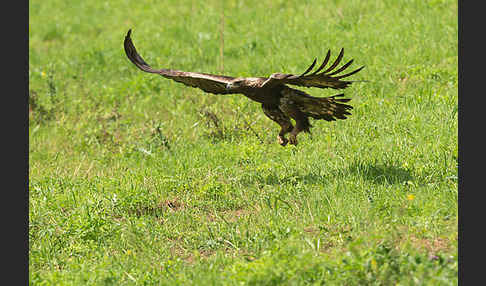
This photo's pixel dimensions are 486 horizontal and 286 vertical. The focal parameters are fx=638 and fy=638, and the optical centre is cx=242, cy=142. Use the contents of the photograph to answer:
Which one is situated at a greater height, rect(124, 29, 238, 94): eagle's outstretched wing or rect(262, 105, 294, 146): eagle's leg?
rect(124, 29, 238, 94): eagle's outstretched wing

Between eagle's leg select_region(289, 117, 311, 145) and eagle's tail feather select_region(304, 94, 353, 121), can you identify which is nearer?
eagle's tail feather select_region(304, 94, 353, 121)

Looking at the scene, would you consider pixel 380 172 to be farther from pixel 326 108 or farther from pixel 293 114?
pixel 293 114

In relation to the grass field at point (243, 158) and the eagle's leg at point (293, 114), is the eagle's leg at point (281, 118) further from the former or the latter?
the grass field at point (243, 158)

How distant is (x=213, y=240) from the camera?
6328 mm

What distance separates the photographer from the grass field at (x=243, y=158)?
223 inches

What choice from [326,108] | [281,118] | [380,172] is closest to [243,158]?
[281,118]

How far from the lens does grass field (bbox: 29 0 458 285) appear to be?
566 cm

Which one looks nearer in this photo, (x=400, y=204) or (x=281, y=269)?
(x=281, y=269)

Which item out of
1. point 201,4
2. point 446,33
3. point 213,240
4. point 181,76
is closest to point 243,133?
point 181,76

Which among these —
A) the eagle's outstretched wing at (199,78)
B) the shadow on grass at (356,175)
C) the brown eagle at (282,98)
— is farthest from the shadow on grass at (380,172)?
the eagle's outstretched wing at (199,78)

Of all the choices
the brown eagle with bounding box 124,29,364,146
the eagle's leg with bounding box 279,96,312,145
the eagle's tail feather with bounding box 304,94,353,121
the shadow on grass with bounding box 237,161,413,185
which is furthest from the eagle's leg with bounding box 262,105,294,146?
the shadow on grass with bounding box 237,161,413,185

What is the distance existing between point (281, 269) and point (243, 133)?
4.38m

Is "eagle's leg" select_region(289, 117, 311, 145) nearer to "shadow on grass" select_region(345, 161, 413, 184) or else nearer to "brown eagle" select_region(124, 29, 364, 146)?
"brown eagle" select_region(124, 29, 364, 146)

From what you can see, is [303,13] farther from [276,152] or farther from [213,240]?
[213,240]
